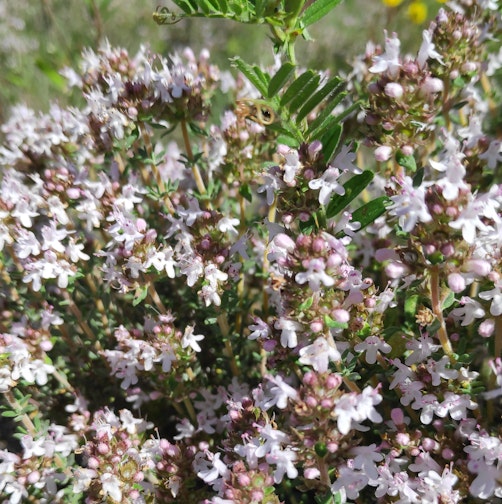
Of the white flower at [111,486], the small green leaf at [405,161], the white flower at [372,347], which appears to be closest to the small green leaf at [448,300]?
the white flower at [372,347]

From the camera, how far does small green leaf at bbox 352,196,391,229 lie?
74.9 inches

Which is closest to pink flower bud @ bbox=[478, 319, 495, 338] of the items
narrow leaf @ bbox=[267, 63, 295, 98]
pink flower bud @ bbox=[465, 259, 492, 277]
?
pink flower bud @ bbox=[465, 259, 492, 277]

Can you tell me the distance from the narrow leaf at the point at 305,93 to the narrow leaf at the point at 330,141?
0.15 m

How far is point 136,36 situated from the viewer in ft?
24.1

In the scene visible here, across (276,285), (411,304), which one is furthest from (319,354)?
(411,304)

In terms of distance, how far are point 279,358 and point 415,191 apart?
2.93ft

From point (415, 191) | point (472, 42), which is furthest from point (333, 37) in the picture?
point (415, 191)

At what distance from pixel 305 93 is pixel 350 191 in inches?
13.8

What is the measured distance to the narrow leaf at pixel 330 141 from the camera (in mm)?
1799

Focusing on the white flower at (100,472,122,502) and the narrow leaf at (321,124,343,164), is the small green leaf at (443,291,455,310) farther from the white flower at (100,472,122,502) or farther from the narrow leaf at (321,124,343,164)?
the white flower at (100,472,122,502)

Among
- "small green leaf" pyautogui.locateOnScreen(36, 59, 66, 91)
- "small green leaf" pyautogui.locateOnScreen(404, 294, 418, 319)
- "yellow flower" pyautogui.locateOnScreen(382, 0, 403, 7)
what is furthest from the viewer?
"yellow flower" pyautogui.locateOnScreen(382, 0, 403, 7)

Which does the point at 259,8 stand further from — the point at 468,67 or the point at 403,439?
the point at 403,439

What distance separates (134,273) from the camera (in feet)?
7.79

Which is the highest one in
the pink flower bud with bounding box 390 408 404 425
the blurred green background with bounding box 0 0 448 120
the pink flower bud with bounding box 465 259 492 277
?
the blurred green background with bounding box 0 0 448 120
